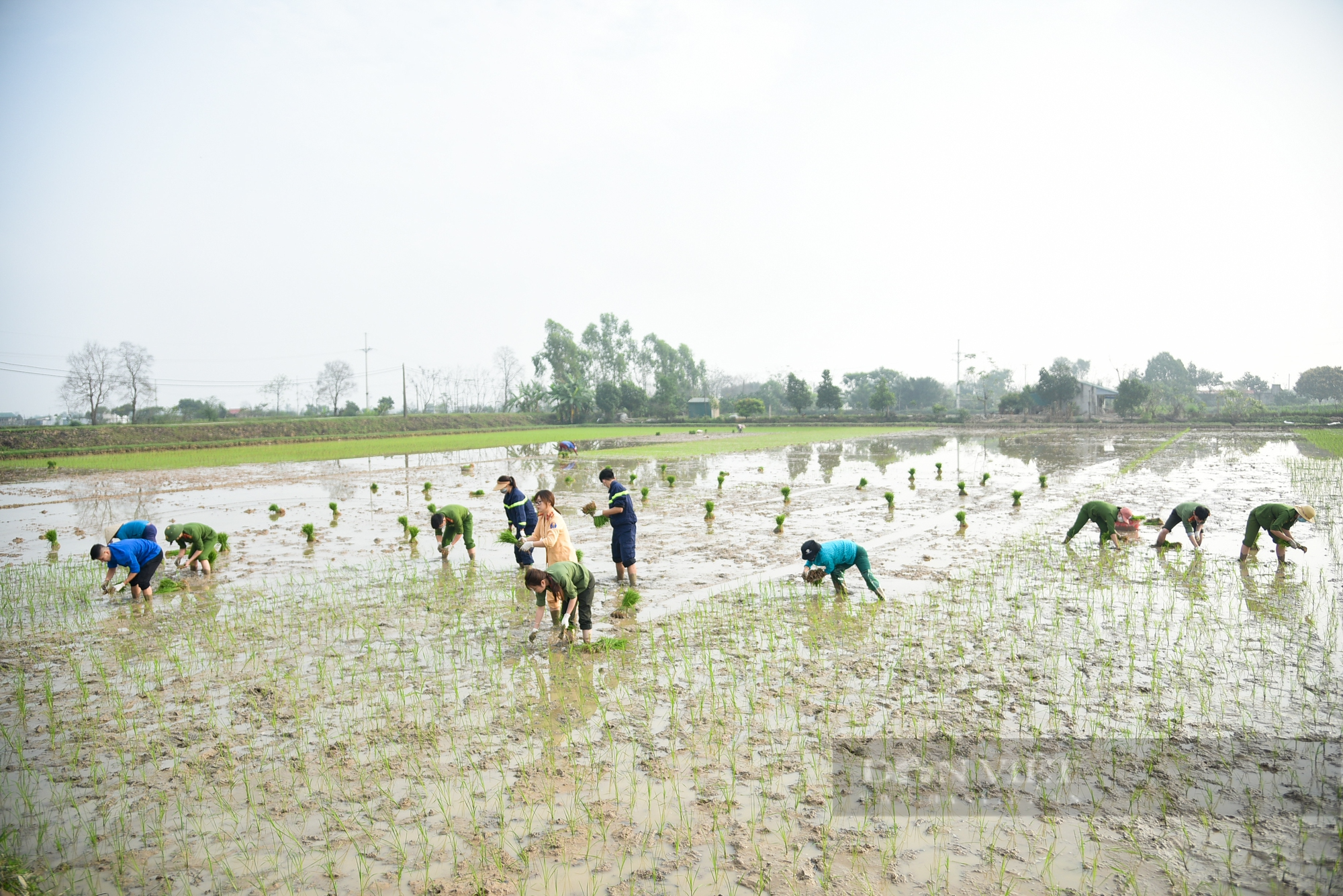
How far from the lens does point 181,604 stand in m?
8.73

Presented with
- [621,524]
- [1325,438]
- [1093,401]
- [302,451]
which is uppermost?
[1093,401]

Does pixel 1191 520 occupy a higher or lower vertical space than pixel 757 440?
lower

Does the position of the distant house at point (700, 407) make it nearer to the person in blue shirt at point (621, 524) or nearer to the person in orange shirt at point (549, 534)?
the person in blue shirt at point (621, 524)

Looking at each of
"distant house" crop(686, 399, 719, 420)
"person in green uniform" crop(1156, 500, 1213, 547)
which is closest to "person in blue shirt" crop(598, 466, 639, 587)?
"person in green uniform" crop(1156, 500, 1213, 547)

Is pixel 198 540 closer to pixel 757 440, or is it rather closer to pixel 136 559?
pixel 136 559

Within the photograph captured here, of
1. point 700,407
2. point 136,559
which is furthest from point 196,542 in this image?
point 700,407

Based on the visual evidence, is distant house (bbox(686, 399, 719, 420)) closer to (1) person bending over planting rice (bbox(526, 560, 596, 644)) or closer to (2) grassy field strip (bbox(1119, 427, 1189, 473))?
(2) grassy field strip (bbox(1119, 427, 1189, 473))

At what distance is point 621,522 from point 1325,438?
4261 centimetres

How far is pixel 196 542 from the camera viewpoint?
33.7ft

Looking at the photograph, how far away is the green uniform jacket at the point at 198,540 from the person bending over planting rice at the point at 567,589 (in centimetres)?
653

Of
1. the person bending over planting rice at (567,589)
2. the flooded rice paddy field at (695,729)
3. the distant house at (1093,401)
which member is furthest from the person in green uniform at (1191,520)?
the distant house at (1093,401)

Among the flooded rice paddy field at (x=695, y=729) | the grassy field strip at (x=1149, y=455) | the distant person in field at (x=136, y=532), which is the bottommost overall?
the flooded rice paddy field at (x=695, y=729)

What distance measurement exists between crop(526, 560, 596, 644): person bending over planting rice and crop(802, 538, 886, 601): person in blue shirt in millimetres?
2541

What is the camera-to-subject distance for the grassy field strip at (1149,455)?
23938 millimetres
